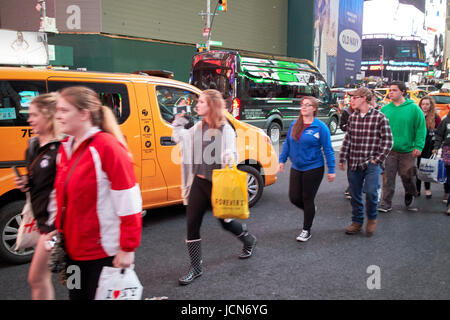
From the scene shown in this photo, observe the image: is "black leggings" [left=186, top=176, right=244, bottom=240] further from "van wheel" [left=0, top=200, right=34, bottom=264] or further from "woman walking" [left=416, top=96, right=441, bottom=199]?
"woman walking" [left=416, top=96, right=441, bottom=199]

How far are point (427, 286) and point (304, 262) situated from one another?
1176mm

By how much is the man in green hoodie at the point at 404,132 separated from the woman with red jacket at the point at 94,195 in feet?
15.7

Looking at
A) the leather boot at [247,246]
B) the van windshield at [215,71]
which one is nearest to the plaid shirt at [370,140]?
the leather boot at [247,246]

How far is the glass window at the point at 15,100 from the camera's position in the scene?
13.5 feet

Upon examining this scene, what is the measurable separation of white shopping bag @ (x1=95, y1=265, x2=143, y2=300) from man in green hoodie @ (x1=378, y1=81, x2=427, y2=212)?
16.1 ft

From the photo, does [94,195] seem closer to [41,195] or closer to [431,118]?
[41,195]

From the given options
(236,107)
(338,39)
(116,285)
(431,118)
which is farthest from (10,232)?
(338,39)

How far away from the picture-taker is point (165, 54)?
23.9 meters

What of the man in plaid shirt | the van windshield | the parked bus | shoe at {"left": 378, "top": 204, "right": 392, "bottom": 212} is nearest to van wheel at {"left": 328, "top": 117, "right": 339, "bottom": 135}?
the parked bus

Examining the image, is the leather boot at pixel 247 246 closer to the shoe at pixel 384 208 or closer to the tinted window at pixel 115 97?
the tinted window at pixel 115 97

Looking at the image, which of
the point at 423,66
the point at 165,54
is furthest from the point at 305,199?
the point at 423,66

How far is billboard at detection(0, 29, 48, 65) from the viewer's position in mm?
12898

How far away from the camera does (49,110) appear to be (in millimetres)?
2916
